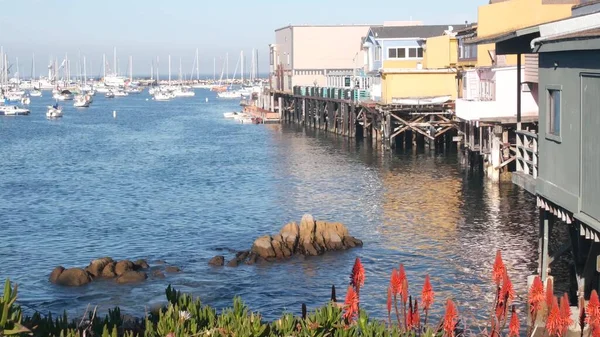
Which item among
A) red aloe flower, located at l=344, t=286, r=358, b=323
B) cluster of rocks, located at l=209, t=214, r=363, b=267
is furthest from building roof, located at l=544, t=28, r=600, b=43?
cluster of rocks, located at l=209, t=214, r=363, b=267

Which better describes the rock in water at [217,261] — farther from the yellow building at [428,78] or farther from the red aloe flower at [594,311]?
the yellow building at [428,78]

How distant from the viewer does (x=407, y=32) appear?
75562mm

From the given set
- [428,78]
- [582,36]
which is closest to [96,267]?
[582,36]

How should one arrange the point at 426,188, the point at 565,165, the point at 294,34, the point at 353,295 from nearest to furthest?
the point at 353,295 → the point at 565,165 → the point at 426,188 → the point at 294,34

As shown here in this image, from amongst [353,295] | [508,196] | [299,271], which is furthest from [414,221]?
[353,295]

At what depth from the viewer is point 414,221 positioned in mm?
36531

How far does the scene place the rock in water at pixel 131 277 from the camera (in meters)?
27.5

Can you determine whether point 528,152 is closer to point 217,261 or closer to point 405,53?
point 217,261

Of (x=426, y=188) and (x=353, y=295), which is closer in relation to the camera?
(x=353, y=295)

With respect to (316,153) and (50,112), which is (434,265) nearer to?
(316,153)

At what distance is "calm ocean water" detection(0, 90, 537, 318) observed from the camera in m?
26.5

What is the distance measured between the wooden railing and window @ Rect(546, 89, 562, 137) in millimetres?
1092

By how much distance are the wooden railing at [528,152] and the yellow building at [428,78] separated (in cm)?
4318

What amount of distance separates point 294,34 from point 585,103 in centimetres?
8791
